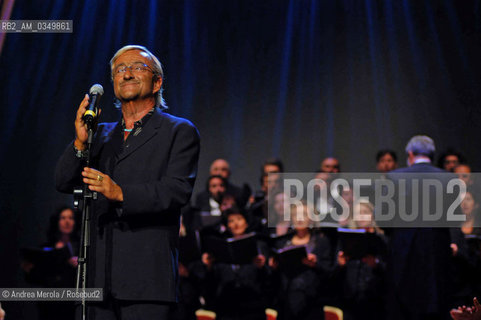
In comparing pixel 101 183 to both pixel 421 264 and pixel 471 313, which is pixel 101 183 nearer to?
pixel 471 313

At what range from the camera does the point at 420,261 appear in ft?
14.0

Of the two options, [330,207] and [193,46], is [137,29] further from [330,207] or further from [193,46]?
[330,207]

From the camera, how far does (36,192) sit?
5859 mm

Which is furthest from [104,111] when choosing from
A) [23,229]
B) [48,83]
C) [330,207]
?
Result: [330,207]

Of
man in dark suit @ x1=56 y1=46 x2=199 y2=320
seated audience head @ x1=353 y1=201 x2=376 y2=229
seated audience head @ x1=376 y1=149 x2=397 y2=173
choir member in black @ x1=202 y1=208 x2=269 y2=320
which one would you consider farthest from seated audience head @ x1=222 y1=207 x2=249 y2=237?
man in dark suit @ x1=56 y1=46 x2=199 y2=320

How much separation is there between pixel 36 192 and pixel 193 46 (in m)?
→ 2.42

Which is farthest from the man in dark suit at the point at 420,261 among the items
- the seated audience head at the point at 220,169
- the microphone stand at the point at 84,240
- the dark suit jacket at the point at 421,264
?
the microphone stand at the point at 84,240

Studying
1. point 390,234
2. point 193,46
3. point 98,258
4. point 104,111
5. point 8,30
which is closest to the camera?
point 98,258

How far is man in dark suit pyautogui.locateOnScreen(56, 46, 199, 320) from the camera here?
1.83 m

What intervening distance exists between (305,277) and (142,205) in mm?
3282

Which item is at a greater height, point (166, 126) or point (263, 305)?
point (166, 126)

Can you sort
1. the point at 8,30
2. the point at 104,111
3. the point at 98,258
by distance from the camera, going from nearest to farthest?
the point at 98,258 → the point at 8,30 → the point at 104,111

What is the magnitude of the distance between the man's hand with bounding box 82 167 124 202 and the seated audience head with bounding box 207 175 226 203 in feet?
12.6

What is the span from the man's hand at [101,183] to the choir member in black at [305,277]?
10.4 feet
